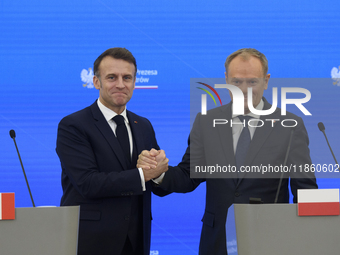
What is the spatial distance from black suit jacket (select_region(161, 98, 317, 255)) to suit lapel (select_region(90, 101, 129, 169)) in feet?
1.21

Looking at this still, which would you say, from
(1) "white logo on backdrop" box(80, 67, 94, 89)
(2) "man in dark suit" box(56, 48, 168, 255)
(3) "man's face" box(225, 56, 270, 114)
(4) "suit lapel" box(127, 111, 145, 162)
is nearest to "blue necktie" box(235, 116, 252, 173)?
(3) "man's face" box(225, 56, 270, 114)

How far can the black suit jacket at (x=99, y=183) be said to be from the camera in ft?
6.42

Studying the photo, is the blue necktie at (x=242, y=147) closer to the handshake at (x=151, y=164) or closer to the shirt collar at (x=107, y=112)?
the handshake at (x=151, y=164)

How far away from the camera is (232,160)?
182 cm

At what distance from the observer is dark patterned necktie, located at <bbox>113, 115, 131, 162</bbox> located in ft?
7.01

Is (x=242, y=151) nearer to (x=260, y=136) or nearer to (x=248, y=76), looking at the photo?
(x=260, y=136)

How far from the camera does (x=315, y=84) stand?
68.1 inches

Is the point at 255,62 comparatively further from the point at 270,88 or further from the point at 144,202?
the point at 144,202

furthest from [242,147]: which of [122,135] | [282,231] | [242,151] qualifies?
[122,135]

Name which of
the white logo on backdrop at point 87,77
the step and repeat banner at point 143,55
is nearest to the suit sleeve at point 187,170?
the step and repeat banner at point 143,55

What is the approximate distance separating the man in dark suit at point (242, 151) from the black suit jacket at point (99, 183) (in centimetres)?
15

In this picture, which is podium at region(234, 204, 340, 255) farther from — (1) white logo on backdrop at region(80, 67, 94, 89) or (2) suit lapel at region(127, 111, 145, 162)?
(1) white logo on backdrop at region(80, 67, 94, 89)

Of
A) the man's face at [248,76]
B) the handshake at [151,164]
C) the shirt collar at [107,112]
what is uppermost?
the man's face at [248,76]

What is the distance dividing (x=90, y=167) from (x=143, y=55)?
136 centimetres
